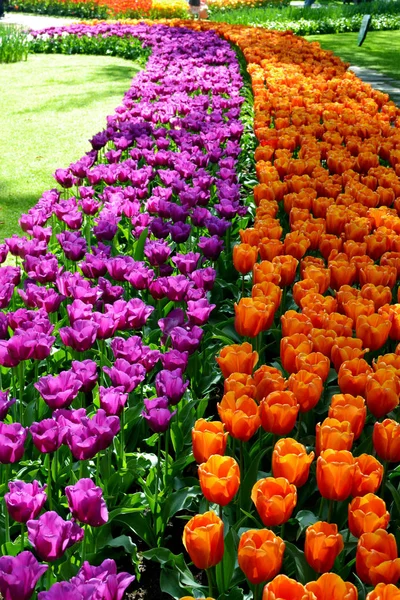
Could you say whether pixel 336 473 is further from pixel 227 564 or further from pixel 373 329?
pixel 373 329

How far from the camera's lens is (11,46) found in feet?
50.3

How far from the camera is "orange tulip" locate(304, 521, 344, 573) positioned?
1648 mm

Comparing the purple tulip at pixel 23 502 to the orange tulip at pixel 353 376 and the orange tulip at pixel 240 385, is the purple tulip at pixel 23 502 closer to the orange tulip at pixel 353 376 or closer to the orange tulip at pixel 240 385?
the orange tulip at pixel 240 385

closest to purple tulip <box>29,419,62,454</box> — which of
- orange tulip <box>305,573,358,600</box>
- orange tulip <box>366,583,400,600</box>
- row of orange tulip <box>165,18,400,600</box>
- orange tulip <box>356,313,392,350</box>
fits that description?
row of orange tulip <box>165,18,400,600</box>

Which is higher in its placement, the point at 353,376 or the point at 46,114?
the point at 353,376

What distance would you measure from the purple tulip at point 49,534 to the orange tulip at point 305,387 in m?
0.79

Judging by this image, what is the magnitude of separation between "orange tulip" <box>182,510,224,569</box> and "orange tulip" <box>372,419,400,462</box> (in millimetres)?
554

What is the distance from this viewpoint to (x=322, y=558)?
1.66m

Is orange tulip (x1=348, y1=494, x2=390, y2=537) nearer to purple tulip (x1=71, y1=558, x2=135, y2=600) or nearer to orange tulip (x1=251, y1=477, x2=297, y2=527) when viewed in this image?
orange tulip (x1=251, y1=477, x2=297, y2=527)

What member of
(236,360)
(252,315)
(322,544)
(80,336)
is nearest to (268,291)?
(252,315)

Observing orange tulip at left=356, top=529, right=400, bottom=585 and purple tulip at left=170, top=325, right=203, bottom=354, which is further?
purple tulip at left=170, top=325, right=203, bottom=354

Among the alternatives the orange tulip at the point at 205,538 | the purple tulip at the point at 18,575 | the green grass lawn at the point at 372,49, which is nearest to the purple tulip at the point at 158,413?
the orange tulip at the point at 205,538

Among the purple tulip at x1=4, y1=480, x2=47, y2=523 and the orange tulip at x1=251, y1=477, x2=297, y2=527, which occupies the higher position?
the orange tulip at x1=251, y1=477, x2=297, y2=527

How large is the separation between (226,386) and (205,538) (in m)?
0.65
